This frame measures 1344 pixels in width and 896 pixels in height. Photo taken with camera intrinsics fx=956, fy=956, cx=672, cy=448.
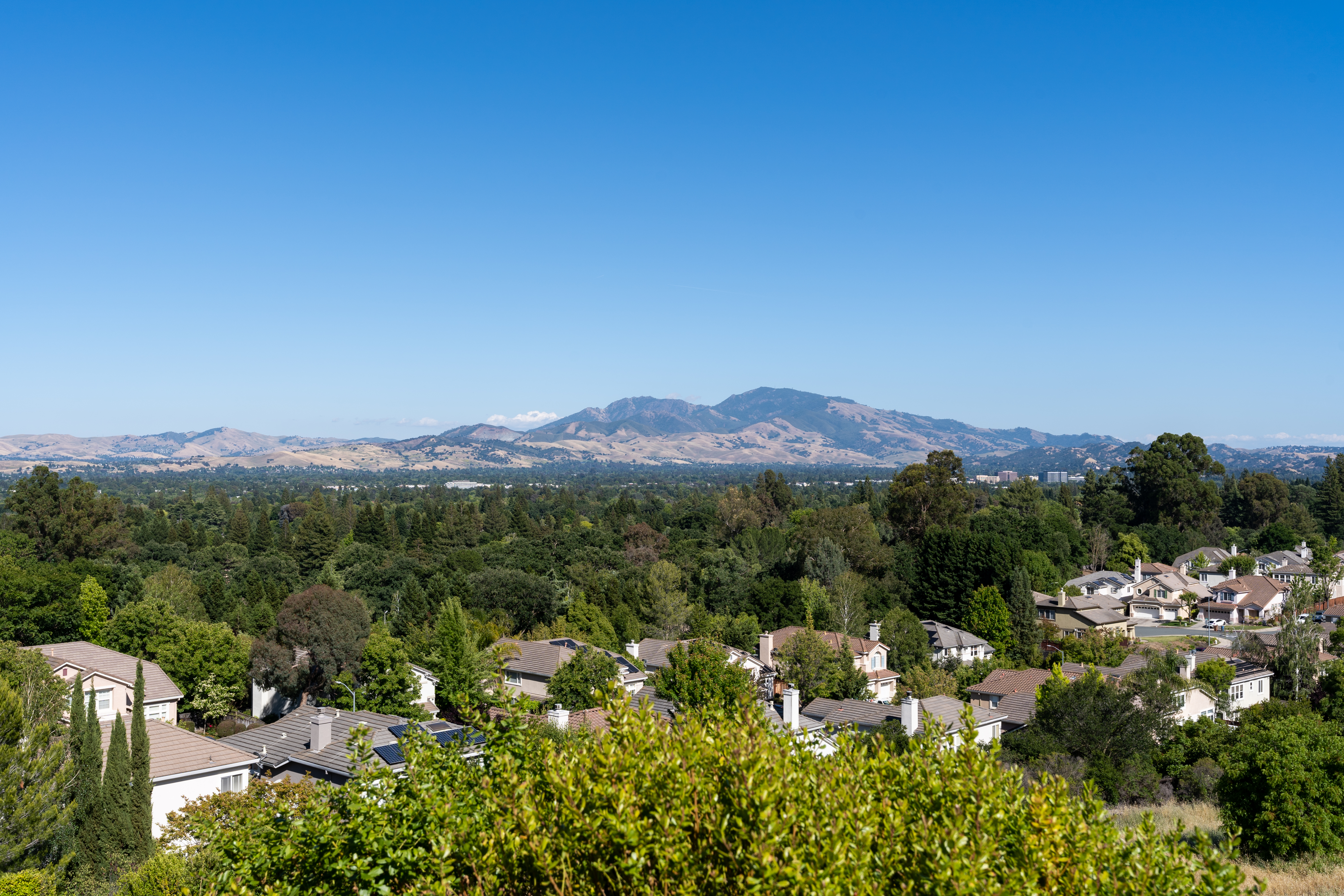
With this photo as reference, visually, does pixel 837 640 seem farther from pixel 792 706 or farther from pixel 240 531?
pixel 240 531

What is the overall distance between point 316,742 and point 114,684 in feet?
42.4

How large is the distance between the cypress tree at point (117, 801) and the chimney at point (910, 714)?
1981 centimetres

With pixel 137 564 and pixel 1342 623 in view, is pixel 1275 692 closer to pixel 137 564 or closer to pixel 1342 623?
pixel 1342 623

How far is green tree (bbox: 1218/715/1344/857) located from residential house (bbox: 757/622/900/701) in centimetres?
1809

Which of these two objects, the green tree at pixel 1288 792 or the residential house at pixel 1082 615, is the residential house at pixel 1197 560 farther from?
the green tree at pixel 1288 792

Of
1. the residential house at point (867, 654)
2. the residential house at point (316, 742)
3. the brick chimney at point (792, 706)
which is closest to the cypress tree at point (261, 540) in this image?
the residential house at point (867, 654)

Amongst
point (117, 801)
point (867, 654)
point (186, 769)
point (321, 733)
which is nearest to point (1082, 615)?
point (867, 654)

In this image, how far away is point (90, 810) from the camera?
2095cm

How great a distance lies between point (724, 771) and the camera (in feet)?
26.2

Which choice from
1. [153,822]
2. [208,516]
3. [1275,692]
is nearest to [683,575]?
[1275,692]

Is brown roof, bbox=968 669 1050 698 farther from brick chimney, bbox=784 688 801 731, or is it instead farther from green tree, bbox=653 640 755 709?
brick chimney, bbox=784 688 801 731

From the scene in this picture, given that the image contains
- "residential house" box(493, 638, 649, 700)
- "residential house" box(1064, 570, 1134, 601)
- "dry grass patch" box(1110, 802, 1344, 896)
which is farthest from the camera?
"residential house" box(1064, 570, 1134, 601)

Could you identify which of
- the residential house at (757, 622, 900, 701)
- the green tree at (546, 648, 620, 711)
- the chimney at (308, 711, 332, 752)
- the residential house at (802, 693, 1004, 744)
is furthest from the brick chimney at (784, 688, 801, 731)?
the chimney at (308, 711, 332, 752)

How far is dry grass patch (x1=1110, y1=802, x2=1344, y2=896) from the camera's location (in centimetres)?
1441
